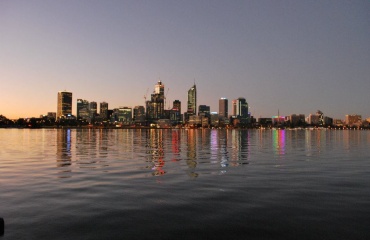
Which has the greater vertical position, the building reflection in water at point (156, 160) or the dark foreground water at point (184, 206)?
the dark foreground water at point (184, 206)

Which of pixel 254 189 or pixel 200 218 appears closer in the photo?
pixel 200 218

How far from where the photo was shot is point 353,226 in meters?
13.1

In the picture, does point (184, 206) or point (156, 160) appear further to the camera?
point (156, 160)

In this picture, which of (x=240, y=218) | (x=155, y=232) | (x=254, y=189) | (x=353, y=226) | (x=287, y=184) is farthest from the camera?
(x=287, y=184)

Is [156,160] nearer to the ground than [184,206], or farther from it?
nearer to the ground

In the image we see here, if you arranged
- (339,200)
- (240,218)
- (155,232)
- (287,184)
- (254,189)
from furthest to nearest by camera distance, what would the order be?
(287,184) → (254,189) → (339,200) → (240,218) → (155,232)

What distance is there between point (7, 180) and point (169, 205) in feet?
47.8

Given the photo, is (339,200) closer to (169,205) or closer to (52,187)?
(169,205)

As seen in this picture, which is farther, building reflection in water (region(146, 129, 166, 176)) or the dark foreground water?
building reflection in water (region(146, 129, 166, 176))

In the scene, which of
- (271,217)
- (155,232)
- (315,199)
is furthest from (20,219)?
(315,199)

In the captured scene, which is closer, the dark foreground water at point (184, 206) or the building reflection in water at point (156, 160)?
the dark foreground water at point (184, 206)

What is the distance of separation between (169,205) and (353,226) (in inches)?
332

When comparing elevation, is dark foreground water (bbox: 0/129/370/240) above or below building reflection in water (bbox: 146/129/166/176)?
above

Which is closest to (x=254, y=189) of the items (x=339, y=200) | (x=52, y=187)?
(x=339, y=200)
